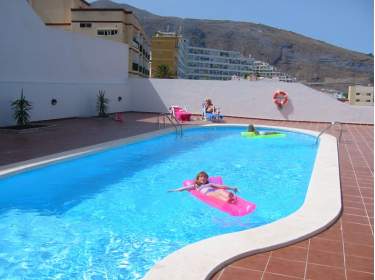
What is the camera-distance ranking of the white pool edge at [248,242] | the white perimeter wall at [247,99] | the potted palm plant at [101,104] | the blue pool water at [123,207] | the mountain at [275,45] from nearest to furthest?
the white pool edge at [248,242] < the blue pool water at [123,207] < the potted palm plant at [101,104] < the white perimeter wall at [247,99] < the mountain at [275,45]

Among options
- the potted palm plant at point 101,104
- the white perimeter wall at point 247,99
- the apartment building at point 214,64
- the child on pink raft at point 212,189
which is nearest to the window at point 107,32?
the white perimeter wall at point 247,99

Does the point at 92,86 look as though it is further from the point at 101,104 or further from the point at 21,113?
the point at 21,113

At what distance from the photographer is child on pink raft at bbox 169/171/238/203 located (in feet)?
19.5

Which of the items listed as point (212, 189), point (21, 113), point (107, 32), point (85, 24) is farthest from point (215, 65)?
point (212, 189)

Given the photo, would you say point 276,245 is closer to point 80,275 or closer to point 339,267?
point 339,267

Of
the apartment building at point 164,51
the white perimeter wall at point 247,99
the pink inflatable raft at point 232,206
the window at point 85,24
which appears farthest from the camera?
the apartment building at point 164,51

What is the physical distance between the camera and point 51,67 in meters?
14.2

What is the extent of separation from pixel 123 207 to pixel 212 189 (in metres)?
1.40

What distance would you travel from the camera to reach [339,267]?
3.31 metres

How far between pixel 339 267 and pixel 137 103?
662 inches

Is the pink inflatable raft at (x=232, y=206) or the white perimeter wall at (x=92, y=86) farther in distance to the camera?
the white perimeter wall at (x=92, y=86)

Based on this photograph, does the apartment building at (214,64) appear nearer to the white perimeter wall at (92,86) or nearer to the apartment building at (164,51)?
the apartment building at (164,51)

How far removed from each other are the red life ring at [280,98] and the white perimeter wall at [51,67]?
22.7ft

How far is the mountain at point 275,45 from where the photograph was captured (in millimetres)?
146375
